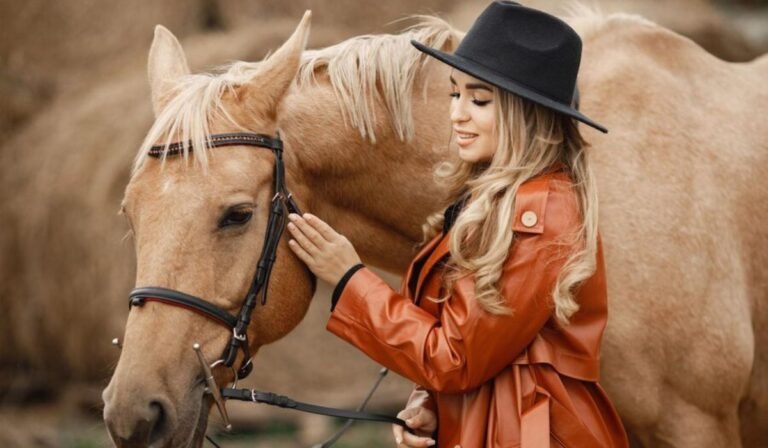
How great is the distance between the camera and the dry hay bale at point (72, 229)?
20.8 ft

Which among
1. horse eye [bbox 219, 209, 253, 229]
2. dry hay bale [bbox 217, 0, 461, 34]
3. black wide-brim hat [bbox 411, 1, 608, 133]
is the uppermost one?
black wide-brim hat [bbox 411, 1, 608, 133]

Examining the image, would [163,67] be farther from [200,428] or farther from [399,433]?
[399,433]

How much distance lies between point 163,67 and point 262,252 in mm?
744

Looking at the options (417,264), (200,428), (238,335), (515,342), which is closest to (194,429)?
(200,428)

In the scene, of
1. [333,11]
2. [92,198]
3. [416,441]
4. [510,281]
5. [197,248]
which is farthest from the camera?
[333,11]

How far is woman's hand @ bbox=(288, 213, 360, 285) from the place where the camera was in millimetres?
2760

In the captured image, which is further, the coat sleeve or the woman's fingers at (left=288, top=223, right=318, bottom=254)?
the woman's fingers at (left=288, top=223, right=318, bottom=254)

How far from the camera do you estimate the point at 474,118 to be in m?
2.67

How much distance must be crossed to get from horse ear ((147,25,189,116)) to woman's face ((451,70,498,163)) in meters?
0.87

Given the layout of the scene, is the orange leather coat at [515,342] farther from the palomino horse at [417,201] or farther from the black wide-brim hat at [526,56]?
the palomino horse at [417,201]

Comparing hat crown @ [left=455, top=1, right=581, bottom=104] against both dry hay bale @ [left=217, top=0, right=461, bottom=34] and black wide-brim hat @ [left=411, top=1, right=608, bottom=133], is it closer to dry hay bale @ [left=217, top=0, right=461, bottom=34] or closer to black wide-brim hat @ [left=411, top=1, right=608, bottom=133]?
black wide-brim hat @ [left=411, top=1, right=608, bottom=133]

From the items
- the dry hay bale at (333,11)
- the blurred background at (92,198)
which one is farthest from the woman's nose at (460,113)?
the dry hay bale at (333,11)

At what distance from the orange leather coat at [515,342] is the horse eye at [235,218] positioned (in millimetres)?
329

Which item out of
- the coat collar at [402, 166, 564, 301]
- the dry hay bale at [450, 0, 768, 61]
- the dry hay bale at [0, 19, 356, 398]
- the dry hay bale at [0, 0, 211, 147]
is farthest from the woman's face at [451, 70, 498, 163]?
the dry hay bale at [0, 0, 211, 147]
